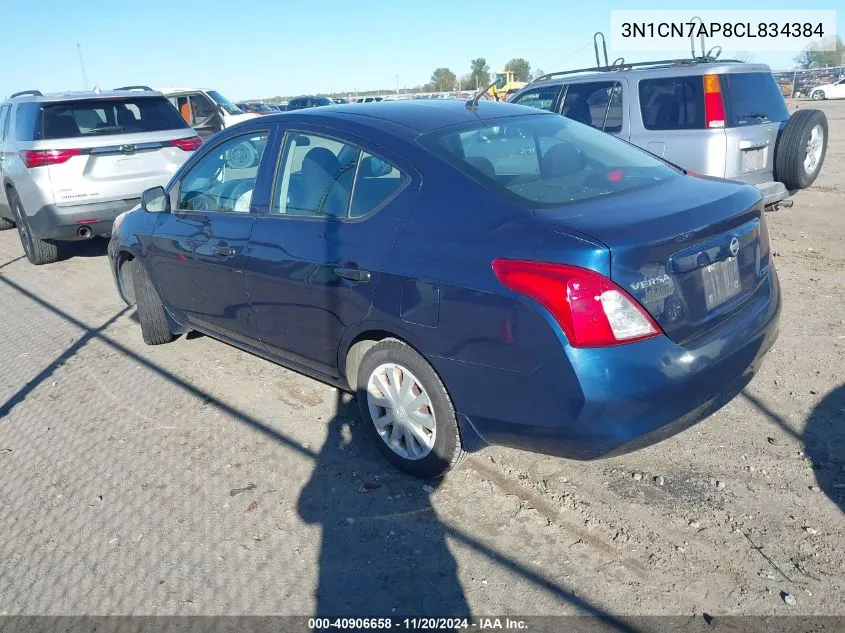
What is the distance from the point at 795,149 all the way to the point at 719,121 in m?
0.84

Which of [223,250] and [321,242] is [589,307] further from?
[223,250]

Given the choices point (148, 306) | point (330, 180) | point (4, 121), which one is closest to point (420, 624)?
point (330, 180)

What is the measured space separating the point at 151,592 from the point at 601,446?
188cm

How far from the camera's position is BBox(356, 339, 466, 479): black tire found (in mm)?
3170

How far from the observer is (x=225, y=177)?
14.6 feet

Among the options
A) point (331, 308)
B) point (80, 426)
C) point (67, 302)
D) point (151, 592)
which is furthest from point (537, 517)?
point (67, 302)

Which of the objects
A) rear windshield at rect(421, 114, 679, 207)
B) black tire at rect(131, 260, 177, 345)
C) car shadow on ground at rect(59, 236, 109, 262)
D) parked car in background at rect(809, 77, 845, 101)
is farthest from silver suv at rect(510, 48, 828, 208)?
parked car in background at rect(809, 77, 845, 101)

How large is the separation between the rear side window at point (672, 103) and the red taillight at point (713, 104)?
5cm

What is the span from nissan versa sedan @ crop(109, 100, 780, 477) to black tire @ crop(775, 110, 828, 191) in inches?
151

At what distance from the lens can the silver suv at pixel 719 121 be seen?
6.70m

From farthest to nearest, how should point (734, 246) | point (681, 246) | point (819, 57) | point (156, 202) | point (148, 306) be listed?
point (819, 57) → point (148, 306) → point (156, 202) → point (734, 246) → point (681, 246)

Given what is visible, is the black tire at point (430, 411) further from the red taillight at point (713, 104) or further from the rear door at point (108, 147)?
the rear door at point (108, 147)

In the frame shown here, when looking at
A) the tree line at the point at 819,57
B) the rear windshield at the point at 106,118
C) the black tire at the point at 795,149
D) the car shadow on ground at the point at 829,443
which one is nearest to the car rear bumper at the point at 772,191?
the black tire at the point at 795,149

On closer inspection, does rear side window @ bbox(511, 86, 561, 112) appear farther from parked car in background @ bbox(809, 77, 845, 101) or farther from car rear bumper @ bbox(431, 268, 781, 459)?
parked car in background @ bbox(809, 77, 845, 101)
